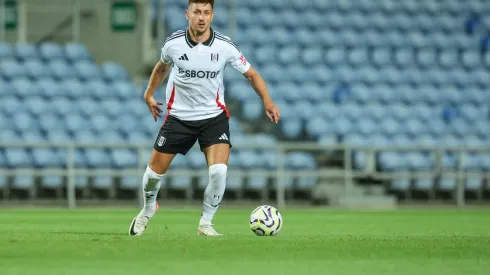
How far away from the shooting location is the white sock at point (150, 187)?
870cm

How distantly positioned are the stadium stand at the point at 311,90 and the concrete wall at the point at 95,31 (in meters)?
0.56

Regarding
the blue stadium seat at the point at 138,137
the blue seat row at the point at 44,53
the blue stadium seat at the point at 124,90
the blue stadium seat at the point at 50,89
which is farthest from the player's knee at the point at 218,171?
the blue seat row at the point at 44,53

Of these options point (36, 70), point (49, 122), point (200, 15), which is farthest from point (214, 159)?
point (36, 70)

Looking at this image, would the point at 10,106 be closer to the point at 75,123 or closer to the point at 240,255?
the point at 75,123

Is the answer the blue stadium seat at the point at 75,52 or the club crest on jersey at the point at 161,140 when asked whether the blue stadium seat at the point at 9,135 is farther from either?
the club crest on jersey at the point at 161,140

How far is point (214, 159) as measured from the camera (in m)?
8.58

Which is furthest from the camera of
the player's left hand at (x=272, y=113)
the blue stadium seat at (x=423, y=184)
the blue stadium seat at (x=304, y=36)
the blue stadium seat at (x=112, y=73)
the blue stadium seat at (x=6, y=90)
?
the blue stadium seat at (x=304, y=36)

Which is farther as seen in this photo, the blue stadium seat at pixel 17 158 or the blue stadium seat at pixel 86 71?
the blue stadium seat at pixel 86 71

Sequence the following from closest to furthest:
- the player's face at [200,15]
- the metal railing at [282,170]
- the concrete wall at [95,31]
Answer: the player's face at [200,15] → the metal railing at [282,170] → the concrete wall at [95,31]

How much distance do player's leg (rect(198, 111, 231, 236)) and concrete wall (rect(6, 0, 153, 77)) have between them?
41.9ft

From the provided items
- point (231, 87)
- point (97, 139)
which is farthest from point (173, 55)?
point (231, 87)

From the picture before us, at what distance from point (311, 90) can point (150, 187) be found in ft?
39.5

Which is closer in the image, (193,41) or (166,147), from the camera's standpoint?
(193,41)

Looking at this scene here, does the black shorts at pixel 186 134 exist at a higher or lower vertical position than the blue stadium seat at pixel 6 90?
higher
